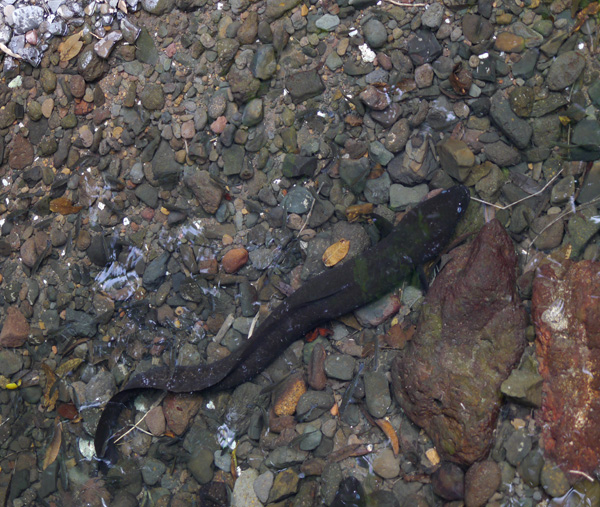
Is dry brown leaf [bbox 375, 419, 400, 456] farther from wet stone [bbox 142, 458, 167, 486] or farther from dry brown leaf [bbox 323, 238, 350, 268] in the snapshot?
wet stone [bbox 142, 458, 167, 486]

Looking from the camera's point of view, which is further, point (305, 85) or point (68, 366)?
point (68, 366)

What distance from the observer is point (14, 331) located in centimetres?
491

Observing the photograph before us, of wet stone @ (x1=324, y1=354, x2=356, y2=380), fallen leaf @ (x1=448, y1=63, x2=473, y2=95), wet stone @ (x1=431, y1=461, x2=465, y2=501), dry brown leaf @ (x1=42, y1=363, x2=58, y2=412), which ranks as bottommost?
wet stone @ (x1=431, y1=461, x2=465, y2=501)

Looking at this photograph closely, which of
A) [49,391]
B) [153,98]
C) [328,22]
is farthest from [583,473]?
[153,98]

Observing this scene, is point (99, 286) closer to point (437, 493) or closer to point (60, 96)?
point (60, 96)

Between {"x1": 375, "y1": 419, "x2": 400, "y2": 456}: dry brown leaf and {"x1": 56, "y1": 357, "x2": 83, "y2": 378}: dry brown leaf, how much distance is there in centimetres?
293

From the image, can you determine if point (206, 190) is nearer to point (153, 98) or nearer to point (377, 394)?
point (153, 98)

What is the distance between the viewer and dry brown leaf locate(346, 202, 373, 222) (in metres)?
4.50

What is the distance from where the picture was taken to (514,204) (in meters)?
4.22

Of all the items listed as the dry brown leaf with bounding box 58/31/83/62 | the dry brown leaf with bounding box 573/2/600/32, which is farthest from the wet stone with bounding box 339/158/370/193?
the dry brown leaf with bounding box 58/31/83/62

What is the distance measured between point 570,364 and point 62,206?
4.86 metres

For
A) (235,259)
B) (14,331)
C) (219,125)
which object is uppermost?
(219,125)

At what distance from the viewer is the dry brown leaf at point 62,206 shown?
506cm

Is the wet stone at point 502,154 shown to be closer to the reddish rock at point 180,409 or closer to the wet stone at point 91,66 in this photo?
the reddish rock at point 180,409
